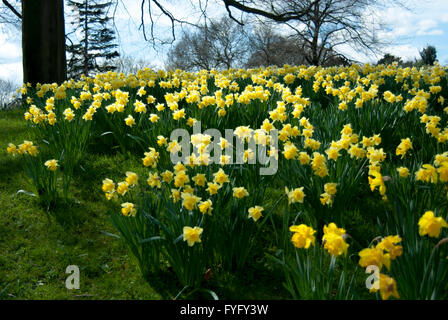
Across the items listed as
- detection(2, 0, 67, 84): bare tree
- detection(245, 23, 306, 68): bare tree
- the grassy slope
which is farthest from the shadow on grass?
detection(245, 23, 306, 68): bare tree

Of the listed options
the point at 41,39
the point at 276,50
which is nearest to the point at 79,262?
the point at 41,39

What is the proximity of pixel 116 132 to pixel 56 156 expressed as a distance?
0.73 m

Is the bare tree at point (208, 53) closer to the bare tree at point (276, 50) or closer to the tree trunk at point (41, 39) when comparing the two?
the bare tree at point (276, 50)

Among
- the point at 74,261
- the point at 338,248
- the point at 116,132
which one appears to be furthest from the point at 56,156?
the point at 338,248

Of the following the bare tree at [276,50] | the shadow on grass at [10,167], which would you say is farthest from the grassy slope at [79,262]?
the bare tree at [276,50]

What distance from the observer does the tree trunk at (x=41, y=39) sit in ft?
24.7

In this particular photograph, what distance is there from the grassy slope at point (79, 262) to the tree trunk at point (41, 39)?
15.9 ft

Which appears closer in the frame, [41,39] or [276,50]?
[41,39]

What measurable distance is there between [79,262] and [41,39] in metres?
6.51

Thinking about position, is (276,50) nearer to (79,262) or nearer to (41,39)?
(41,39)

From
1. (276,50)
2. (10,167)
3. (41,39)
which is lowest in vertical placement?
(10,167)

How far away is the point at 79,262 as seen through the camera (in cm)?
254

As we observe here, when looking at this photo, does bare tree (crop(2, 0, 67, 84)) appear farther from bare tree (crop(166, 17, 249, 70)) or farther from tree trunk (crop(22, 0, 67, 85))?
bare tree (crop(166, 17, 249, 70))
